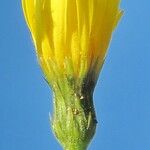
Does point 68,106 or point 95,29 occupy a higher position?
point 95,29

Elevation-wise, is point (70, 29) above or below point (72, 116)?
above

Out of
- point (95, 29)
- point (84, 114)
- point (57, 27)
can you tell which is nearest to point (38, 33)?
point (57, 27)

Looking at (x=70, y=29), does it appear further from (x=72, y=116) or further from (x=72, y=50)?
(x=72, y=116)

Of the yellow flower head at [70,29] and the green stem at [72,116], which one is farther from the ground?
the yellow flower head at [70,29]

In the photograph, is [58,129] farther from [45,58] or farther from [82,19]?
[82,19]

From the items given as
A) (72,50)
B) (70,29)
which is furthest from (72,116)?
(70,29)

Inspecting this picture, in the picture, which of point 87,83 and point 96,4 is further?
point 87,83

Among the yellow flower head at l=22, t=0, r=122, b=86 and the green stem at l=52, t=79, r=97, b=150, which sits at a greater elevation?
the yellow flower head at l=22, t=0, r=122, b=86

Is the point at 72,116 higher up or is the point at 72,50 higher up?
the point at 72,50
